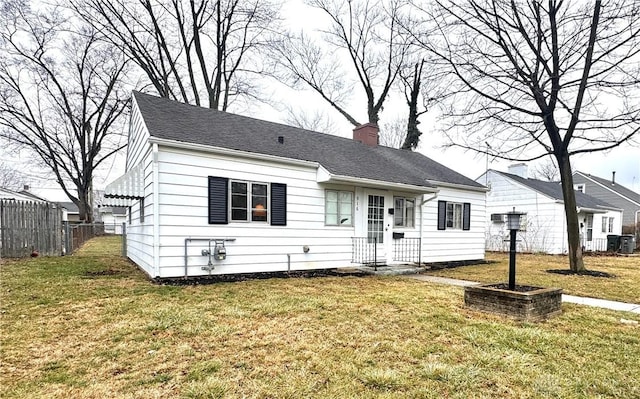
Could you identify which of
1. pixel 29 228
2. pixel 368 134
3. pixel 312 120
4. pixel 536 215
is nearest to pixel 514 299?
pixel 368 134

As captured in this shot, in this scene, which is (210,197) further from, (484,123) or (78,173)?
(78,173)

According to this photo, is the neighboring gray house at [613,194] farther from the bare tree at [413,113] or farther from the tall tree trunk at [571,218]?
the tall tree trunk at [571,218]

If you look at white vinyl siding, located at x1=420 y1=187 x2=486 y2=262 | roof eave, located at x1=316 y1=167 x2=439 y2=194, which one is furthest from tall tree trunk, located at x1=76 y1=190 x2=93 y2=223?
white vinyl siding, located at x1=420 y1=187 x2=486 y2=262

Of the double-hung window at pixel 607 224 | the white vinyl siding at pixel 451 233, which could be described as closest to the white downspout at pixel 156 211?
the white vinyl siding at pixel 451 233

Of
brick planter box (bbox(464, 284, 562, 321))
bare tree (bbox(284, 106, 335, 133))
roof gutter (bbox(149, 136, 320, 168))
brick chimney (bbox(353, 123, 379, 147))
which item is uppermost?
bare tree (bbox(284, 106, 335, 133))

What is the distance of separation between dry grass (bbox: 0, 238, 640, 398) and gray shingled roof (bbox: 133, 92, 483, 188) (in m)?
3.68

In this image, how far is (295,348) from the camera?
152 inches

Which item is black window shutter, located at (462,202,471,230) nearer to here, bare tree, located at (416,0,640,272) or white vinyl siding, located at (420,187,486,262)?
white vinyl siding, located at (420,187,486,262)

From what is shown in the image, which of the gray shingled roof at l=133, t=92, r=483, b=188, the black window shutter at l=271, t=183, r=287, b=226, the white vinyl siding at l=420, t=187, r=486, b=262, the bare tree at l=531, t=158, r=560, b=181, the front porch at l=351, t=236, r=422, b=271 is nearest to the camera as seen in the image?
the gray shingled roof at l=133, t=92, r=483, b=188

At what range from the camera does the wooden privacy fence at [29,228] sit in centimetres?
1136

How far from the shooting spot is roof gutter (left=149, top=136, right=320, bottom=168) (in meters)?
7.15

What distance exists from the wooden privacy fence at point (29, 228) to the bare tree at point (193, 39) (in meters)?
9.75

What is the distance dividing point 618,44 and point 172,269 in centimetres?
1281

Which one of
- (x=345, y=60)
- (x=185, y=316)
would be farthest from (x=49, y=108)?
(x=185, y=316)
